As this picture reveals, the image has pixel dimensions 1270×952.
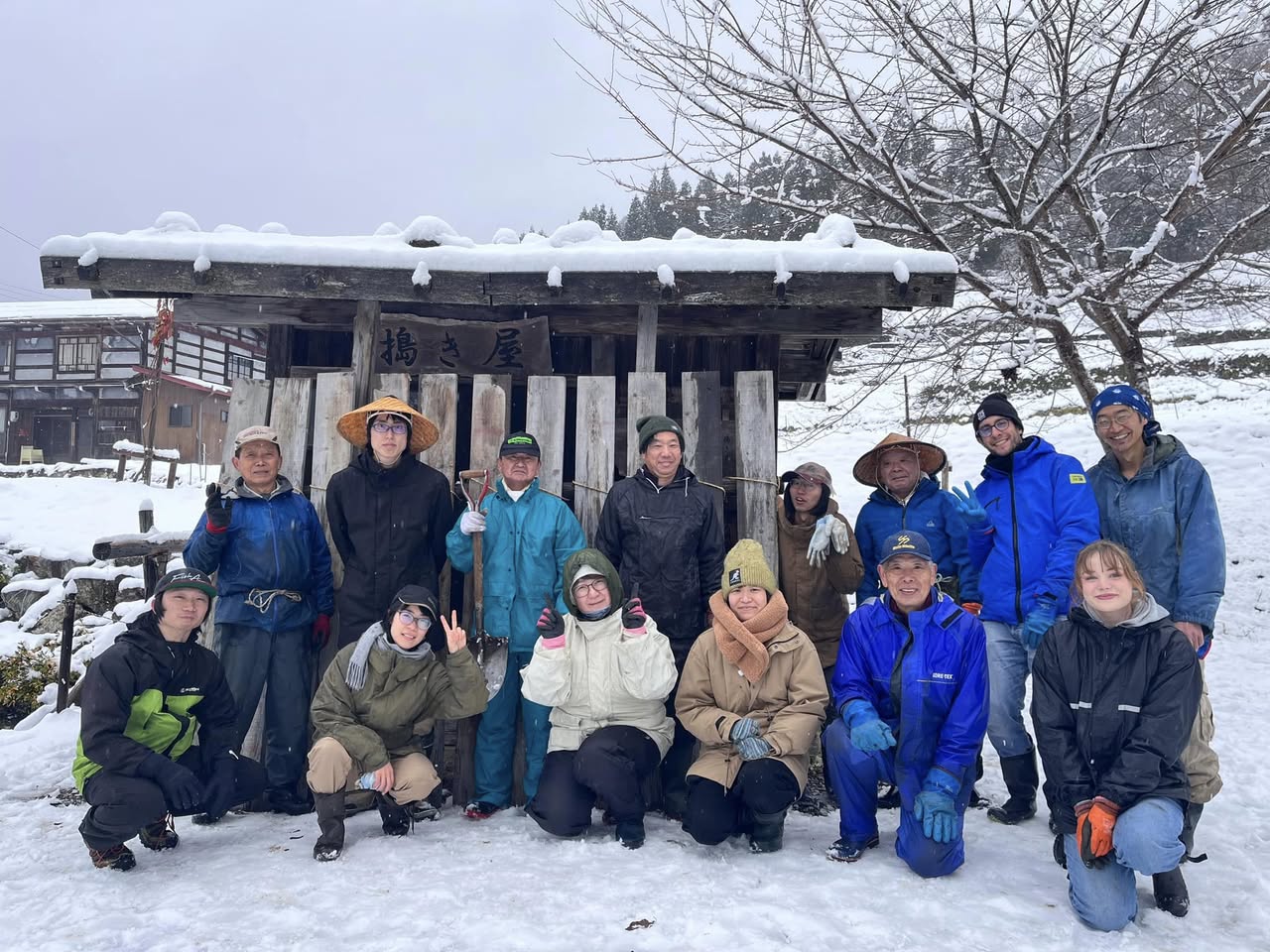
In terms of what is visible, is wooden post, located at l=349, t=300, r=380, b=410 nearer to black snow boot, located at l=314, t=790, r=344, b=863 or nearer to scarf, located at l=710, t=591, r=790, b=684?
black snow boot, located at l=314, t=790, r=344, b=863

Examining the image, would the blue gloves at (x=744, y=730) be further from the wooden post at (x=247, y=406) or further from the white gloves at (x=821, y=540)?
the wooden post at (x=247, y=406)

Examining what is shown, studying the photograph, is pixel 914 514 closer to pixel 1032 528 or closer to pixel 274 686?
pixel 1032 528

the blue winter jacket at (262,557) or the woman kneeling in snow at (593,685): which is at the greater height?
the blue winter jacket at (262,557)

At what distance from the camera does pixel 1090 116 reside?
7008mm

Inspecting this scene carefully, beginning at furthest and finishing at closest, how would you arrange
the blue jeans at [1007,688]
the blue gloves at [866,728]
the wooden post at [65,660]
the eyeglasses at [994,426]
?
1. the wooden post at [65,660]
2. the eyeglasses at [994,426]
3. the blue jeans at [1007,688]
4. the blue gloves at [866,728]

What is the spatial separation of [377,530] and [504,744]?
4.43 ft

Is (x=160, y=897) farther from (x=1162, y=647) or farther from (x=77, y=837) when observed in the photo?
(x=1162, y=647)

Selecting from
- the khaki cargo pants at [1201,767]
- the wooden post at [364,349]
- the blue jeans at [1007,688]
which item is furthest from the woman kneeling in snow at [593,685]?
the khaki cargo pants at [1201,767]

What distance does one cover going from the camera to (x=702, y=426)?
4723mm

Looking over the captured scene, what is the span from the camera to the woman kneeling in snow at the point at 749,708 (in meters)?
3.44

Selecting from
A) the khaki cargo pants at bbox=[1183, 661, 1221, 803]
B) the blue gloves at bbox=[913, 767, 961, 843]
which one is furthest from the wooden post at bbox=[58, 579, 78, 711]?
the khaki cargo pants at bbox=[1183, 661, 1221, 803]

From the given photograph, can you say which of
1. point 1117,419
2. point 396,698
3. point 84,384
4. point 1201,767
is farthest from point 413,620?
point 84,384

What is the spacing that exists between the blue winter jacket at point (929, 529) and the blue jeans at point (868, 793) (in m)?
1.14

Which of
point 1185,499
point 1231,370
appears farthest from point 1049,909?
point 1231,370
